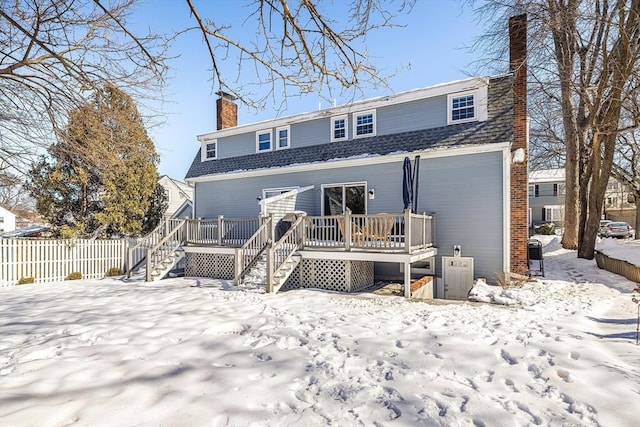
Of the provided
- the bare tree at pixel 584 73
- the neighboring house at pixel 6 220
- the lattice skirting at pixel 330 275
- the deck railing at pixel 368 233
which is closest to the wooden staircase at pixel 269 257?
the deck railing at pixel 368 233

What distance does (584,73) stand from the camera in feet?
40.2

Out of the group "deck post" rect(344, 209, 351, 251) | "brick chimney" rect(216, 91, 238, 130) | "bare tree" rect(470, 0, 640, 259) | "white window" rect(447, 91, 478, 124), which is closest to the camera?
"deck post" rect(344, 209, 351, 251)

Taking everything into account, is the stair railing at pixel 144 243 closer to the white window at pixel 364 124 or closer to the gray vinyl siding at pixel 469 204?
the white window at pixel 364 124

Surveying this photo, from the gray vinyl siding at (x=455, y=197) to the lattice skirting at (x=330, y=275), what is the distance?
2614 mm

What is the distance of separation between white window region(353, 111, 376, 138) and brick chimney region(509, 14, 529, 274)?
4.47 meters

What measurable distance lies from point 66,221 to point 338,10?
1536 cm

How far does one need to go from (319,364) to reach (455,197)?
7849mm

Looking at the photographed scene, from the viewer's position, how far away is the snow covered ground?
302cm

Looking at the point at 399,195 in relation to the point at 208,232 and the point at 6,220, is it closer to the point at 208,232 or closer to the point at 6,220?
the point at 208,232

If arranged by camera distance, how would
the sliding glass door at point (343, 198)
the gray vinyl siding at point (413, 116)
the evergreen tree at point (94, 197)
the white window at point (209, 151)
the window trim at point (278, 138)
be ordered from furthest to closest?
the white window at point (209, 151)
the window trim at point (278, 138)
the evergreen tree at point (94, 197)
the sliding glass door at point (343, 198)
the gray vinyl siding at point (413, 116)

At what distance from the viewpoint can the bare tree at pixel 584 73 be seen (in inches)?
365

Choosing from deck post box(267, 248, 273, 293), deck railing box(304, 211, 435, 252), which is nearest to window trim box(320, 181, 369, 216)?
deck railing box(304, 211, 435, 252)

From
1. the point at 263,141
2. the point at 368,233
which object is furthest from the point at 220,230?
the point at 263,141

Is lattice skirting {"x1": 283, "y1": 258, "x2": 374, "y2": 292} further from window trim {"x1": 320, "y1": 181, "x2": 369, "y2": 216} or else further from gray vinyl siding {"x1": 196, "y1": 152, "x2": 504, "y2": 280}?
gray vinyl siding {"x1": 196, "y1": 152, "x2": 504, "y2": 280}
